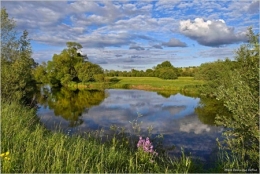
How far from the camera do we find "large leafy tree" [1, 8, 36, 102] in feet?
55.6

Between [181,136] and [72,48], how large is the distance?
202 ft

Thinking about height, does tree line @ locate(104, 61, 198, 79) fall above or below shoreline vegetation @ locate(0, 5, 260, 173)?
above

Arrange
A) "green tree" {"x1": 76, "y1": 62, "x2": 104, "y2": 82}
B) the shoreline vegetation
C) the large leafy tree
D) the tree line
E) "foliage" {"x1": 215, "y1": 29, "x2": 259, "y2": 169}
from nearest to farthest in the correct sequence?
the shoreline vegetation → "foliage" {"x1": 215, "y1": 29, "x2": 259, "y2": 169} → the large leafy tree → "green tree" {"x1": 76, "y1": 62, "x2": 104, "y2": 82} → the tree line

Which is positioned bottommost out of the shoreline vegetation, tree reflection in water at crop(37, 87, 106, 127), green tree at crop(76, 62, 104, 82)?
tree reflection in water at crop(37, 87, 106, 127)

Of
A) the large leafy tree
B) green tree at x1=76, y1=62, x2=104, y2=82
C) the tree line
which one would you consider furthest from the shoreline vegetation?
the tree line

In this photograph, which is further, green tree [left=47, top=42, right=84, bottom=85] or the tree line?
the tree line

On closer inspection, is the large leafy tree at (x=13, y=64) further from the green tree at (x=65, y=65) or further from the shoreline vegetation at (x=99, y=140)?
the green tree at (x=65, y=65)

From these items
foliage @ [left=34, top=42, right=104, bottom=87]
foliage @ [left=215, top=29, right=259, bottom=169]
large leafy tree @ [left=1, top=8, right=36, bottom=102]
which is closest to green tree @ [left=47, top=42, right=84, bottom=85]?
foliage @ [left=34, top=42, right=104, bottom=87]

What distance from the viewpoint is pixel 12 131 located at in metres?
7.37

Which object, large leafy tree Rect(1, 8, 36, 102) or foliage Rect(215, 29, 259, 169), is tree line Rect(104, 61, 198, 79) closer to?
large leafy tree Rect(1, 8, 36, 102)

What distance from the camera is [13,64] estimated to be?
60.5 ft

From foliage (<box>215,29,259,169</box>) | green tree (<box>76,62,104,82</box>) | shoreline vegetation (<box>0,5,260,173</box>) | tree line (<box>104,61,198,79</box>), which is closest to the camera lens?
shoreline vegetation (<box>0,5,260,173</box>)

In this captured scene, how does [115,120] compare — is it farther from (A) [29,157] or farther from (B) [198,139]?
(A) [29,157]

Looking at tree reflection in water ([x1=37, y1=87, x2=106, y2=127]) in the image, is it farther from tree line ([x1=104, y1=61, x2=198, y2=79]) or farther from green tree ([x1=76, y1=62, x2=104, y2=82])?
tree line ([x1=104, y1=61, x2=198, y2=79])
